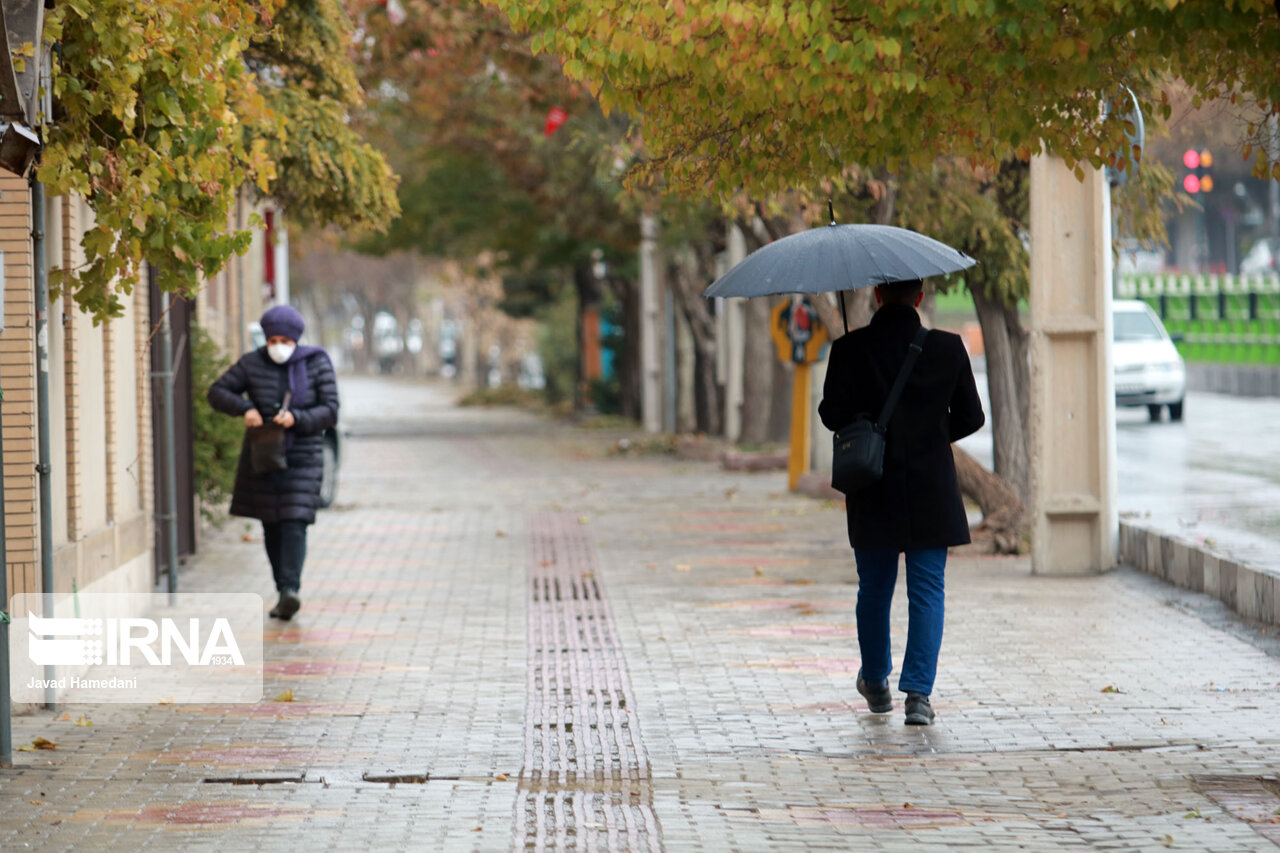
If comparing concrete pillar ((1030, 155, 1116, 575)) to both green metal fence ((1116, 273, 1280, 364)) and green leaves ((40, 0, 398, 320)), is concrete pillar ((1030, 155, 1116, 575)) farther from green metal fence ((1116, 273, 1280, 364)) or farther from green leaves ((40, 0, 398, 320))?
green metal fence ((1116, 273, 1280, 364))

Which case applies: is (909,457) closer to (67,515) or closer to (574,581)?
(67,515)

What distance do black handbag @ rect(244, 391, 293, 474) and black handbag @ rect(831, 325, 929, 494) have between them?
3.75 metres

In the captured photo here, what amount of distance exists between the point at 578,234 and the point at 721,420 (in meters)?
3.88

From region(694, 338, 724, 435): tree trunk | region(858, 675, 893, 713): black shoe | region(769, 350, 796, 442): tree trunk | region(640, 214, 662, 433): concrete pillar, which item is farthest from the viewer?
region(640, 214, 662, 433): concrete pillar

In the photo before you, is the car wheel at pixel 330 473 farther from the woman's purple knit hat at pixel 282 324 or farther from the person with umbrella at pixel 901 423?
the person with umbrella at pixel 901 423

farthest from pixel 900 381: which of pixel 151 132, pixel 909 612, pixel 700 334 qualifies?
pixel 700 334

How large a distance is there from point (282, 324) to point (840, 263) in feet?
12.8

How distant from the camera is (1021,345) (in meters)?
14.4

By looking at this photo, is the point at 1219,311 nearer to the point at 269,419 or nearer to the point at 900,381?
the point at 269,419

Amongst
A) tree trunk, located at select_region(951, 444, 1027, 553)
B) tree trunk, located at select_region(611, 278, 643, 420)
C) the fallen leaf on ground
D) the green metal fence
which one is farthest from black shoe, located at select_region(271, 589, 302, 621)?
the green metal fence

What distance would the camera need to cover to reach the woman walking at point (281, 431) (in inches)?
384

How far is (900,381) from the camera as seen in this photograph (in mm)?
6988

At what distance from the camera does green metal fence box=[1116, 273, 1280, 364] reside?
3762 centimetres

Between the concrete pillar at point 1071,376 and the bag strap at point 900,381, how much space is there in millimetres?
4575
